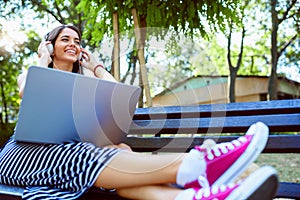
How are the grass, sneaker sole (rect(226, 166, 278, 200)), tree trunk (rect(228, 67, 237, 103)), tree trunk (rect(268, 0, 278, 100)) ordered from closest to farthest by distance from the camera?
sneaker sole (rect(226, 166, 278, 200)) → the grass → tree trunk (rect(268, 0, 278, 100)) → tree trunk (rect(228, 67, 237, 103))

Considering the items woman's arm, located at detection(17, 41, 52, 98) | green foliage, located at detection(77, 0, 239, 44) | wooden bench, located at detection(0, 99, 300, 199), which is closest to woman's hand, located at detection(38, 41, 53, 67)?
woman's arm, located at detection(17, 41, 52, 98)

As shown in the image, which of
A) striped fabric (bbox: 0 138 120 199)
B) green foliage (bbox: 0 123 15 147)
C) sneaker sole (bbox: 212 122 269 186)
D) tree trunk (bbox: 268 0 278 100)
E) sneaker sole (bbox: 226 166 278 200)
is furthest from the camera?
tree trunk (bbox: 268 0 278 100)

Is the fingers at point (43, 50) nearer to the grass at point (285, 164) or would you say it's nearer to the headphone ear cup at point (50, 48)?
the headphone ear cup at point (50, 48)

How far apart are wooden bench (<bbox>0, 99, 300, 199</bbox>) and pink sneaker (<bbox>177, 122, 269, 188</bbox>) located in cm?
36

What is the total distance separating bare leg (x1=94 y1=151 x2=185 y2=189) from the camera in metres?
1.12

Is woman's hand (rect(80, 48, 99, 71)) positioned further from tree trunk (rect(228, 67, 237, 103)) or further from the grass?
tree trunk (rect(228, 67, 237, 103))

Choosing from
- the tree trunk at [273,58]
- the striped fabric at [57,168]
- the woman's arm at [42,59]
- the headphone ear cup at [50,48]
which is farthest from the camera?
the tree trunk at [273,58]

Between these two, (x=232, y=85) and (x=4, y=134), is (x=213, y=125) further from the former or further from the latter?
(x=232, y=85)

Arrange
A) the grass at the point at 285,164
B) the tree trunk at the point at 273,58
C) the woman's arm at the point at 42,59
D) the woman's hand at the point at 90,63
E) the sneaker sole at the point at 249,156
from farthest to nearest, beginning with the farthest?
the tree trunk at the point at 273,58 → the grass at the point at 285,164 → the woman's hand at the point at 90,63 → the woman's arm at the point at 42,59 → the sneaker sole at the point at 249,156

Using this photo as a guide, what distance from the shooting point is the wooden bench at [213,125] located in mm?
1481

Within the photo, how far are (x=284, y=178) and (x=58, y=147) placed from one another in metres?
2.92

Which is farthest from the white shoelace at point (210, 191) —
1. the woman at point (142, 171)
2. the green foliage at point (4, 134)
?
the green foliage at point (4, 134)

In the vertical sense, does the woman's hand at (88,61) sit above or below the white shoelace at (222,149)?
above

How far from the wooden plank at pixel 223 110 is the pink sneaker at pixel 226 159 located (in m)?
0.50
